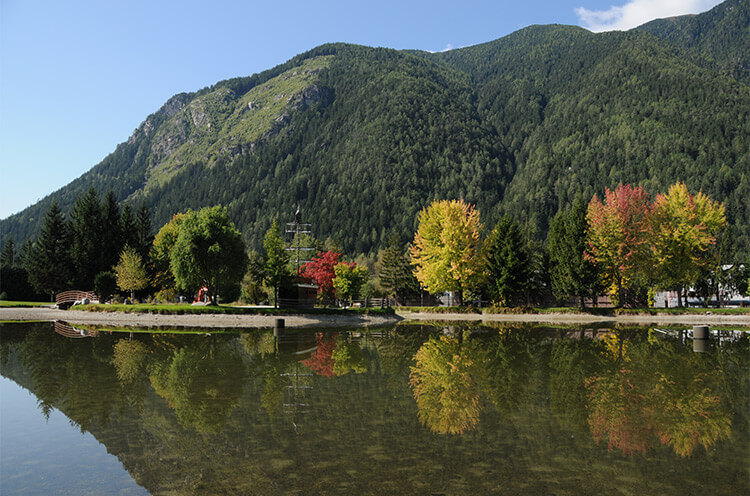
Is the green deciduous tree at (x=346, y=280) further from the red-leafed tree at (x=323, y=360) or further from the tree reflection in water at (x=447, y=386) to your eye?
the tree reflection in water at (x=447, y=386)

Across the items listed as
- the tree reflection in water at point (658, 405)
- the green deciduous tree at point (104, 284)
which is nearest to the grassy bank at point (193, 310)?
the green deciduous tree at point (104, 284)

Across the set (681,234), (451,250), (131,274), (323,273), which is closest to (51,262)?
(131,274)

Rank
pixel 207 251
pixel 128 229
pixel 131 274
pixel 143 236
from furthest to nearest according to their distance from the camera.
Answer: pixel 143 236
pixel 128 229
pixel 131 274
pixel 207 251

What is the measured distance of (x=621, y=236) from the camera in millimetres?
61938

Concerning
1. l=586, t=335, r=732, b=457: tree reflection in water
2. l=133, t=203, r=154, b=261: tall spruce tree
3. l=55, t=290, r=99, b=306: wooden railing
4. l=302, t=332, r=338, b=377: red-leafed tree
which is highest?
l=133, t=203, r=154, b=261: tall spruce tree

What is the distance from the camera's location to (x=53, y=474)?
9.52m

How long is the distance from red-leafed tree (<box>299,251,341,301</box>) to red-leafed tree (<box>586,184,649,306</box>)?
3405 centimetres

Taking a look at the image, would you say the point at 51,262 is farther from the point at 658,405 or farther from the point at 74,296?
the point at 658,405

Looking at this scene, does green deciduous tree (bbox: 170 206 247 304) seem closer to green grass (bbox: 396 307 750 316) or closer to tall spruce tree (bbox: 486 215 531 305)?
green grass (bbox: 396 307 750 316)

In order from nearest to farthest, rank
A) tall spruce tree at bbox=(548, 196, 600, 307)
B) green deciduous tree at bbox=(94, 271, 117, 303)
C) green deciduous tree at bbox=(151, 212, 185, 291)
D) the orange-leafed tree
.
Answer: the orange-leafed tree
green deciduous tree at bbox=(94, 271, 117, 303)
tall spruce tree at bbox=(548, 196, 600, 307)
green deciduous tree at bbox=(151, 212, 185, 291)

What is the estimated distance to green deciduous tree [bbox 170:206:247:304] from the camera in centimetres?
5362

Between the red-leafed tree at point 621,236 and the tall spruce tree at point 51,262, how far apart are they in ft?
232

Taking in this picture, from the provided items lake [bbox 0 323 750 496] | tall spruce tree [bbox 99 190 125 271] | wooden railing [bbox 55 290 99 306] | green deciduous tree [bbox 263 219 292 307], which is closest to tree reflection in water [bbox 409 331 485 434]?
lake [bbox 0 323 750 496]

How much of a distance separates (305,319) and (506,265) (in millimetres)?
29080
